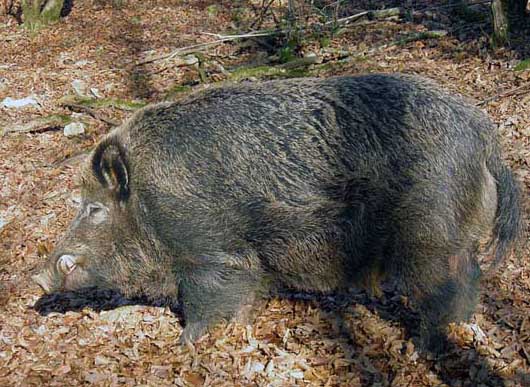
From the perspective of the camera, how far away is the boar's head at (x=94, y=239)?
479 centimetres

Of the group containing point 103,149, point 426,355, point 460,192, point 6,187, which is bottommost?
point 426,355

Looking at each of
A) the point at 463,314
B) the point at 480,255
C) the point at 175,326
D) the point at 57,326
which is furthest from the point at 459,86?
the point at 57,326

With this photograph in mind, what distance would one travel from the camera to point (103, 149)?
15.5 ft

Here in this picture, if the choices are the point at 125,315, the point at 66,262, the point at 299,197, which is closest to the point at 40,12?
the point at 125,315

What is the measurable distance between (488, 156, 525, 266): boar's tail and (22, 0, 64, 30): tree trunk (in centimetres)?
1173

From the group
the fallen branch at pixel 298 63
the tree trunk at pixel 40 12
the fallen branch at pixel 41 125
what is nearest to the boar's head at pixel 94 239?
the fallen branch at pixel 41 125

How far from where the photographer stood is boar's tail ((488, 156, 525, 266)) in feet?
14.3

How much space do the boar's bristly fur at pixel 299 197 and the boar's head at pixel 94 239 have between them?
10 millimetres

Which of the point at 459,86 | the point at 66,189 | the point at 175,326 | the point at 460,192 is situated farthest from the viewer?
the point at 459,86

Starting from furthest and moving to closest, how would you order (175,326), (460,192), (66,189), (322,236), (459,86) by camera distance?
1. (459,86)
2. (66,189)
3. (175,326)
4. (322,236)
5. (460,192)

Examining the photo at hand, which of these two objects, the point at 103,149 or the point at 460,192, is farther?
the point at 103,149

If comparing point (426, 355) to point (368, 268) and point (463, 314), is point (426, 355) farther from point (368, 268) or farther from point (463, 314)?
point (368, 268)

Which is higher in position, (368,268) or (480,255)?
(368,268)

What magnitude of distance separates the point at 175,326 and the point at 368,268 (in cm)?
162
